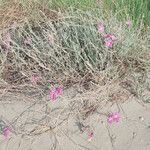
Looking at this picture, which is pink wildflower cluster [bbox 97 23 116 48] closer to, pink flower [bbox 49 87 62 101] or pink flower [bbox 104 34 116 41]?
pink flower [bbox 104 34 116 41]

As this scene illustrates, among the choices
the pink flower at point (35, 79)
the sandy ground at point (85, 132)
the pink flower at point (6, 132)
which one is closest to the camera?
the sandy ground at point (85, 132)

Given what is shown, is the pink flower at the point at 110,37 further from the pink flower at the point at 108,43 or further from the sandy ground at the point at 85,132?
the sandy ground at the point at 85,132

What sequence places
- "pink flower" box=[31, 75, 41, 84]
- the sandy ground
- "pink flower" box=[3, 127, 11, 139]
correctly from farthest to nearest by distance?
"pink flower" box=[31, 75, 41, 84] < "pink flower" box=[3, 127, 11, 139] < the sandy ground

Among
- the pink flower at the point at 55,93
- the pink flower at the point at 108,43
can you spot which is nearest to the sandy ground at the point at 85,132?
the pink flower at the point at 55,93

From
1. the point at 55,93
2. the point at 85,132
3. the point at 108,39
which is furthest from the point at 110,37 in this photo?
the point at 85,132

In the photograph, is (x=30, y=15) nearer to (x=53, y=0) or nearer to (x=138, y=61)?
(x=53, y=0)

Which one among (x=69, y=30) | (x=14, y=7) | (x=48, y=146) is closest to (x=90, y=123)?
(x=48, y=146)

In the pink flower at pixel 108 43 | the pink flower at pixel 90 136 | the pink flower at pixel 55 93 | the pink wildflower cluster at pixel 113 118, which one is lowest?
the pink flower at pixel 90 136

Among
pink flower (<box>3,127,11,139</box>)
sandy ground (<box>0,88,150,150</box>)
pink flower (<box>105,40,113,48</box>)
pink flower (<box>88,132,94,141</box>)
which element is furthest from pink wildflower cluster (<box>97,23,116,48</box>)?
pink flower (<box>3,127,11,139</box>)

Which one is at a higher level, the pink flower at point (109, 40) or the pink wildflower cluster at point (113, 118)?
the pink flower at point (109, 40)
